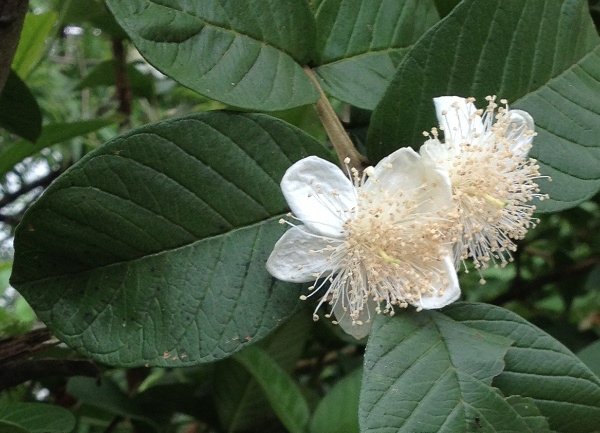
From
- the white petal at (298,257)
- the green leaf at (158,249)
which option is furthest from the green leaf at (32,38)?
the white petal at (298,257)

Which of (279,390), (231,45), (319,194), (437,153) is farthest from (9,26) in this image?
(279,390)

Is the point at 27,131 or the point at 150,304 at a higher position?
the point at 27,131

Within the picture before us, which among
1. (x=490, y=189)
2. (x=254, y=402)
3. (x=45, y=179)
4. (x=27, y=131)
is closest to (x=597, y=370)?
(x=490, y=189)

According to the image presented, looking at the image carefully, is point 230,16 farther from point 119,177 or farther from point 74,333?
point 74,333

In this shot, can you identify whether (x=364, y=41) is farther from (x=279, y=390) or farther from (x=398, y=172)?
(x=279, y=390)

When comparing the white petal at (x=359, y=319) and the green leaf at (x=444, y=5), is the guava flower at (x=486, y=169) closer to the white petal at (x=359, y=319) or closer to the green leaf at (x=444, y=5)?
the white petal at (x=359, y=319)

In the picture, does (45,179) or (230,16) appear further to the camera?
(45,179)

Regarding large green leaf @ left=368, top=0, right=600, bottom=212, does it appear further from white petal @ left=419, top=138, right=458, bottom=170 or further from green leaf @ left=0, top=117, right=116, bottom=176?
green leaf @ left=0, top=117, right=116, bottom=176
